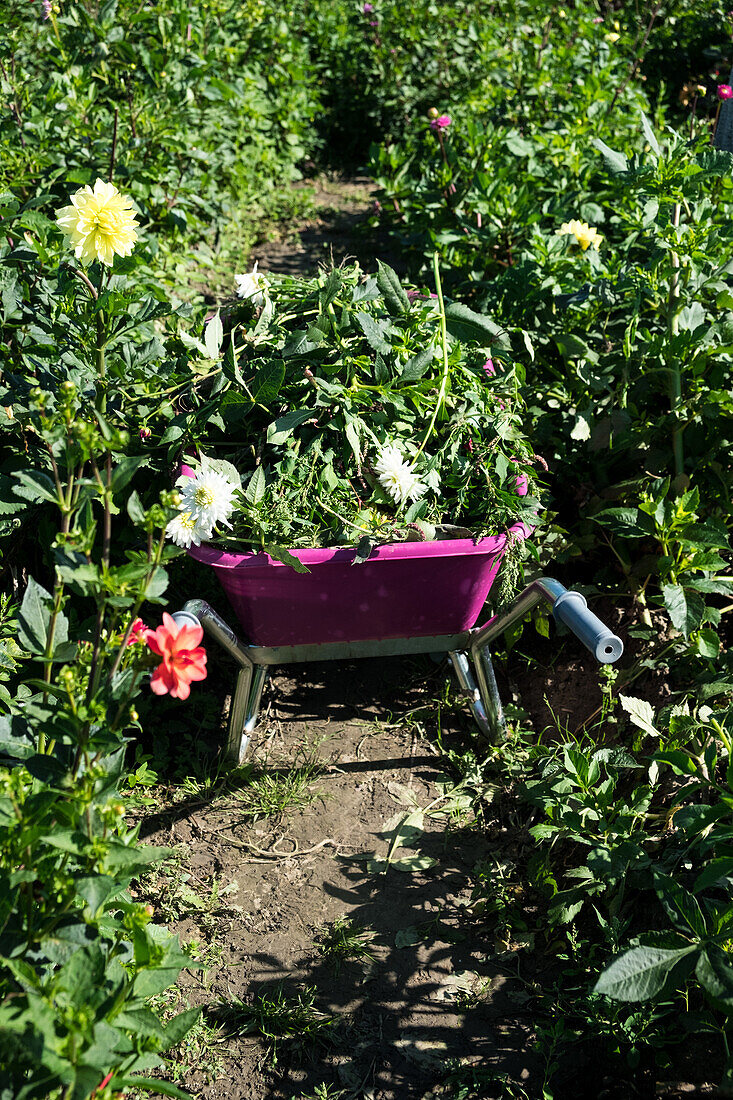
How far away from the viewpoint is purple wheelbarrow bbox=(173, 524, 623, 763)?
1.69m

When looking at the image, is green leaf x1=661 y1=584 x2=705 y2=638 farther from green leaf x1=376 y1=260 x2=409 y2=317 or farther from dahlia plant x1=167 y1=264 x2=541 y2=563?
green leaf x1=376 y1=260 x2=409 y2=317

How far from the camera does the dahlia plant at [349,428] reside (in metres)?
1.74

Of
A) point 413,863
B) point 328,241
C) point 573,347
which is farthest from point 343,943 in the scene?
point 328,241

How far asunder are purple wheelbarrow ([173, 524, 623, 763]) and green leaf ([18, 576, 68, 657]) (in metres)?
0.25

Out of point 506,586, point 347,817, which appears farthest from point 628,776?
point 347,817

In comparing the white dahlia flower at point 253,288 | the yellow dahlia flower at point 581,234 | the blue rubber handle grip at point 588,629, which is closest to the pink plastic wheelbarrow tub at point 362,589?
the blue rubber handle grip at point 588,629


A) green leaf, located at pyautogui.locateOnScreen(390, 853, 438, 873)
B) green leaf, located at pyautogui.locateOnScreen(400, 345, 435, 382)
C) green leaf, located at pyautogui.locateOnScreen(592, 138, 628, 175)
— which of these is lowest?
green leaf, located at pyautogui.locateOnScreen(390, 853, 438, 873)

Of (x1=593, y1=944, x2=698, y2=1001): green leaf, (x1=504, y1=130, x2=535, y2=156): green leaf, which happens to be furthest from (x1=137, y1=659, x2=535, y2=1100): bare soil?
(x1=504, y1=130, x2=535, y2=156): green leaf

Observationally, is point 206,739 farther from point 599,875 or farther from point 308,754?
point 599,875

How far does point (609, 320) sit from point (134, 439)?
146cm

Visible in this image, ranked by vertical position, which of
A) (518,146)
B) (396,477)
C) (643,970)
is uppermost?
(518,146)

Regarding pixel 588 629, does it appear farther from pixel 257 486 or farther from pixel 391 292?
pixel 391 292

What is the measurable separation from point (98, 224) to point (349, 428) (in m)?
0.61

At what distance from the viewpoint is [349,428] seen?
1787 mm
